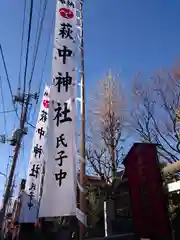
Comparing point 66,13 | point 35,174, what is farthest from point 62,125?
point 35,174

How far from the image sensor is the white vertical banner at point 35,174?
9.95 metres

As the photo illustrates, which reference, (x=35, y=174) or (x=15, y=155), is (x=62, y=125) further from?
(x=15, y=155)

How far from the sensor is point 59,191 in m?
4.64

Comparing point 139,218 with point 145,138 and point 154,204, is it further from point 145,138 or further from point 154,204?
point 145,138

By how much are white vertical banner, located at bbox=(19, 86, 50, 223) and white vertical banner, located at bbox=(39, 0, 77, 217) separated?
4241mm

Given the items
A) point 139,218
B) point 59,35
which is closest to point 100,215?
point 139,218

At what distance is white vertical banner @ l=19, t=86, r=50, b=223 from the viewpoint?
9.95 metres

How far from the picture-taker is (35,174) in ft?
34.7

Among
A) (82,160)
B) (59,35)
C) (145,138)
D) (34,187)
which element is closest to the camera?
(82,160)

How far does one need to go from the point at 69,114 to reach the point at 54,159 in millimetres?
1143

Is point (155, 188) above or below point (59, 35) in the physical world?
below

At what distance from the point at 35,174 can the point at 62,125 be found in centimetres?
613

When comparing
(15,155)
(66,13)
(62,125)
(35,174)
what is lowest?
(62,125)

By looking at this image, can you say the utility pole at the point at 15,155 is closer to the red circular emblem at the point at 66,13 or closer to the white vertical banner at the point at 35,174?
the white vertical banner at the point at 35,174
